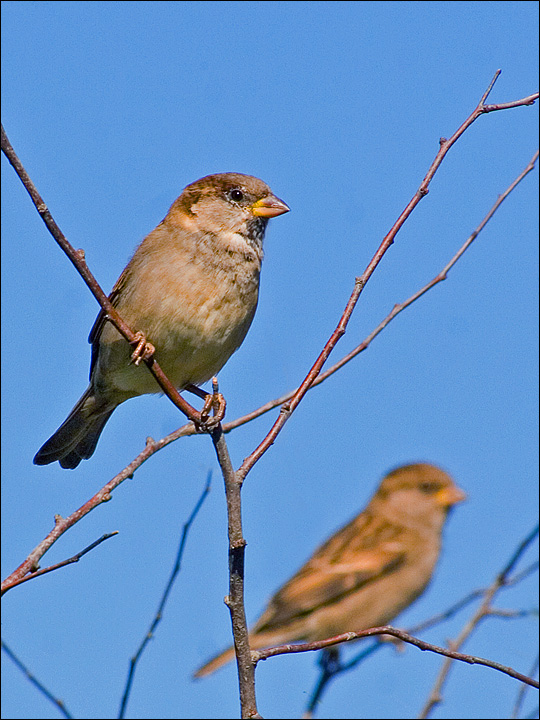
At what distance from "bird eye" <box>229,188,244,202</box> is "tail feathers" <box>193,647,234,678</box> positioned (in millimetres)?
3477

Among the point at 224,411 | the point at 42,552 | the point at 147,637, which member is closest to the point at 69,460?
the point at 147,637

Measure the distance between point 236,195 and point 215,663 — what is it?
3694 millimetres

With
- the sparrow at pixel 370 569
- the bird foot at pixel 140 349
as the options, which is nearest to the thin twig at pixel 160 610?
the bird foot at pixel 140 349

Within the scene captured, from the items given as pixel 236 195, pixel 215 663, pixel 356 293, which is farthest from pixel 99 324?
pixel 215 663

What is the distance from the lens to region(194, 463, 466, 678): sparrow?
770 centimetres

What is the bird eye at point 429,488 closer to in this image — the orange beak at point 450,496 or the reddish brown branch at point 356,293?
the orange beak at point 450,496

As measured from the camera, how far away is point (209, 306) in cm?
454

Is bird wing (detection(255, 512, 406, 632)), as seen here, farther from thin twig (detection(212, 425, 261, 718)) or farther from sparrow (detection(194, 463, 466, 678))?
thin twig (detection(212, 425, 261, 718))

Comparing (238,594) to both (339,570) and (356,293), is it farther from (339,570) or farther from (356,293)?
(339,570)

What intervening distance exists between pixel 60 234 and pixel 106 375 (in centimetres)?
232

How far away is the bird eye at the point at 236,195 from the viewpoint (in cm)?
517

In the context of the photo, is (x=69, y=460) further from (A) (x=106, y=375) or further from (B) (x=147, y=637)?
(B) (x=147, y=637)

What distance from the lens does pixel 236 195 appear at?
5188 mm

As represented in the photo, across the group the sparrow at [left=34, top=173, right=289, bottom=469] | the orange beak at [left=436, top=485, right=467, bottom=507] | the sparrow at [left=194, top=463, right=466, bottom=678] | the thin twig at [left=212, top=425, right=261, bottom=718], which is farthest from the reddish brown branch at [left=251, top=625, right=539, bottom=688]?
the orange beak at [left=436, top=485, right=467, bottom=507]
